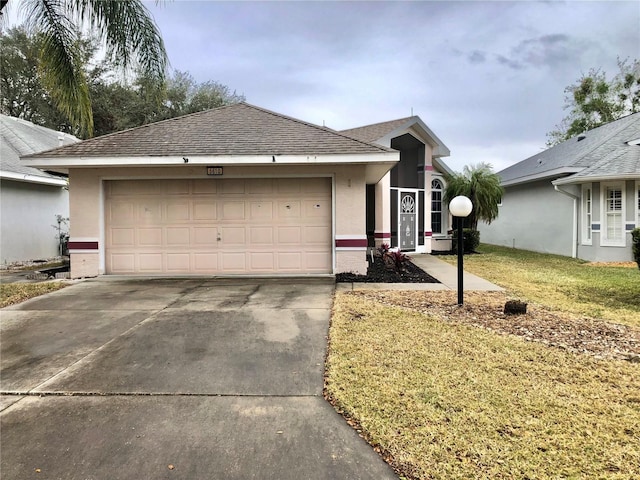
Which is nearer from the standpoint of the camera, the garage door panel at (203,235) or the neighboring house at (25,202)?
the garage door panel at (203,235)

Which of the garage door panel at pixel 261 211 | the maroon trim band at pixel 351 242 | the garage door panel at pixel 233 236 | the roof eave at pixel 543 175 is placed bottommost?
the maroon trim band at pixel 351 242

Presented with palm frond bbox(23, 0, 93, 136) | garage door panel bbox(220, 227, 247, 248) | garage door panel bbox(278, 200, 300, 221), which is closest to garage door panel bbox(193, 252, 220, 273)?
garage door panel bbox(220, 227, 247, 248)

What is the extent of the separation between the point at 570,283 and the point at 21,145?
19.1m

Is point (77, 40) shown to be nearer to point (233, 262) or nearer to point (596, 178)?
point (233, 262)

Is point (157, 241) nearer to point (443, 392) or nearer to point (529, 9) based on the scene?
point (443, 392)

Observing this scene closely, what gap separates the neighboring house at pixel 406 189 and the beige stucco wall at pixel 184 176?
4.37 metres

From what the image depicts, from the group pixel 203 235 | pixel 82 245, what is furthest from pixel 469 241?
pixel 82 245

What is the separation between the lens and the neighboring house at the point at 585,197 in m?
12.6

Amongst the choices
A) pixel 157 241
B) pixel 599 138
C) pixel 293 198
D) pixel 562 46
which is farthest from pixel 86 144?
pixel 562 46

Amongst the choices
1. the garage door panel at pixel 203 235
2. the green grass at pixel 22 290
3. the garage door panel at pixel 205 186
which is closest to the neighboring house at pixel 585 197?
the garage door panel at pixel 205 186

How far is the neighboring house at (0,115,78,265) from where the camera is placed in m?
12.5

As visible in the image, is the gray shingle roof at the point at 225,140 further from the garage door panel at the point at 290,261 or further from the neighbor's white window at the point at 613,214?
the neighbor's white window at the point at 613,214

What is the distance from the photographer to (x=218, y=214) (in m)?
9.58

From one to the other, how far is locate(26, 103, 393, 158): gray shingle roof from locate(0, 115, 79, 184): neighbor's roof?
444 centimetres
